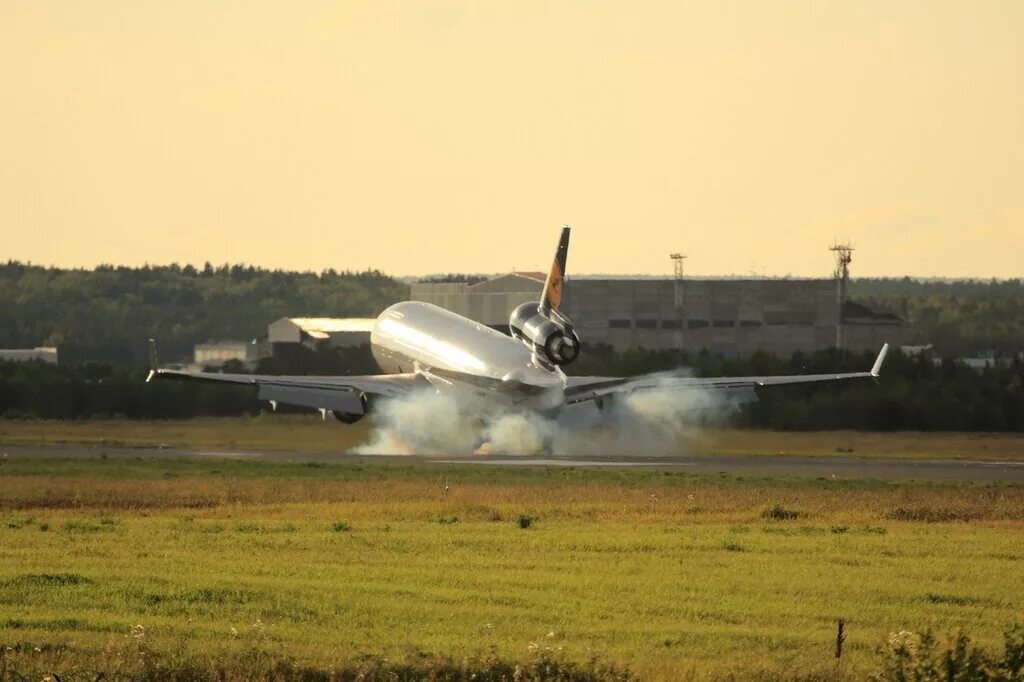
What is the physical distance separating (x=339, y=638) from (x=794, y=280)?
447 feet

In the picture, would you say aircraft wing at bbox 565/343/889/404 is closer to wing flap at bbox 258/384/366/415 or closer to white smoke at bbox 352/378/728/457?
white smoke at bbox 352/378/728/457

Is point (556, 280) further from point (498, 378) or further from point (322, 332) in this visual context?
point (322, 332)

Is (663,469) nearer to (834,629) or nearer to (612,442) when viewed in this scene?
(612,442)

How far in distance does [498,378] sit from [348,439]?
1120cm

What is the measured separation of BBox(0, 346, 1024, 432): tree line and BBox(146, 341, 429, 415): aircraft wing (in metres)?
11.5

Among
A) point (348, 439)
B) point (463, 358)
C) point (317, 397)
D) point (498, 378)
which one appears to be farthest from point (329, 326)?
point (498, 378)

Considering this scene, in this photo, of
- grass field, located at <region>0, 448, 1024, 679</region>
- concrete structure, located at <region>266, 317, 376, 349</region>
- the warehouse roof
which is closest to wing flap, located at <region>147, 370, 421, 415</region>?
grass field, located at <region>0, 448, 1024, 679</region>

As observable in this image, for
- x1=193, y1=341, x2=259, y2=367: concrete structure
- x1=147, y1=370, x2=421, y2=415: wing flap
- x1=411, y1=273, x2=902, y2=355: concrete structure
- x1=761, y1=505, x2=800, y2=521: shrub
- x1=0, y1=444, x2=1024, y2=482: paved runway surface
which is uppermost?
x1=411, y1=273, x2=902, y2=355: concrete structure

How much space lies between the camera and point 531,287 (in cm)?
15938

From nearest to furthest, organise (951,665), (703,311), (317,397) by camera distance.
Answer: (951,665) → (317,397) → (703,311)

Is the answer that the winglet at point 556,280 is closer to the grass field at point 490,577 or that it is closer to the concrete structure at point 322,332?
the grass field at point 490,577

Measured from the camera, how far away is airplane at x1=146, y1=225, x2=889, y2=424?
82.3 metres

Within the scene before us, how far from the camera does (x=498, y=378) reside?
A: 83.2m

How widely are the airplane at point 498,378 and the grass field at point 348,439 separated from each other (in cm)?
243
